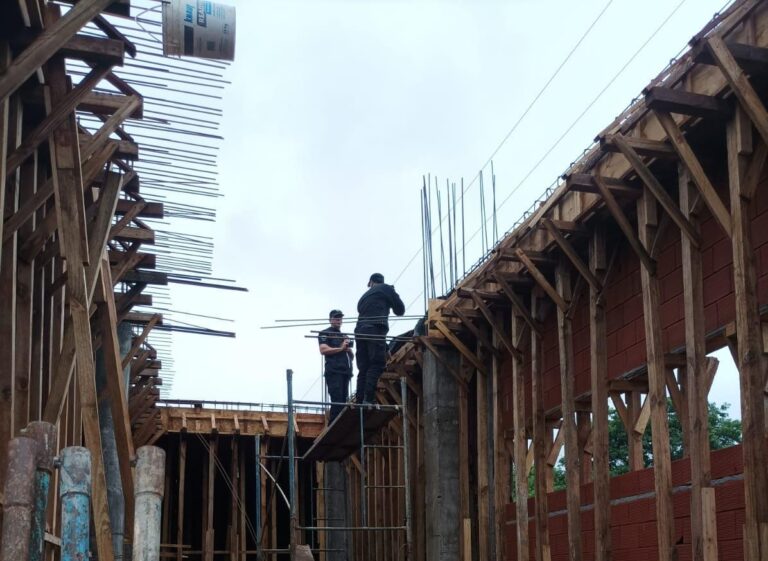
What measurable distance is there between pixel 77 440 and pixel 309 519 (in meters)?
11.8

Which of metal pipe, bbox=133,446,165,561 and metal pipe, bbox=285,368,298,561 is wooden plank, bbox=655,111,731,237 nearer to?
metal pipe, bbox=133,446,165,561

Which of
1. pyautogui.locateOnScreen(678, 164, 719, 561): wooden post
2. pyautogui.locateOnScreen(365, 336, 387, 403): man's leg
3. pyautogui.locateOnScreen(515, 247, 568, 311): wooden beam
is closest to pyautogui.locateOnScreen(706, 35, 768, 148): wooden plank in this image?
pyautogui.locateOnScreen(678, 164, 719, 561): wooden post

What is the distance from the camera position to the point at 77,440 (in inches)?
458

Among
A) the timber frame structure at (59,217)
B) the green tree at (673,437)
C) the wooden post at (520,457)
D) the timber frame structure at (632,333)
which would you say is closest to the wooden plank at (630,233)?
the timber frame structure at (632,333)

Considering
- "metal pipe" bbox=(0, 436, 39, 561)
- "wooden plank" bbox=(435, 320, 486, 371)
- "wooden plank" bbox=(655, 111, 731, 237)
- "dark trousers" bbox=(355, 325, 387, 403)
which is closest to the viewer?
"metal pipe" bbox=(0, 436, 39, 561)

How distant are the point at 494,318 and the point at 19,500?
9.76m

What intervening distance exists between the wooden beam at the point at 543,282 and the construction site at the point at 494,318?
0.02 meters

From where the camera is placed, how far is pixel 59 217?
7.87m

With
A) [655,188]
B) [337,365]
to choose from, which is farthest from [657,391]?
[337,365]

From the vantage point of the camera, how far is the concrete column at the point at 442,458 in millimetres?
14613

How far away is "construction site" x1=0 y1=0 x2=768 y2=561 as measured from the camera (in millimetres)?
7777

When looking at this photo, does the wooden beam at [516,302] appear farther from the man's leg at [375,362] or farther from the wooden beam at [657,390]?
the man's leg at [375,362]

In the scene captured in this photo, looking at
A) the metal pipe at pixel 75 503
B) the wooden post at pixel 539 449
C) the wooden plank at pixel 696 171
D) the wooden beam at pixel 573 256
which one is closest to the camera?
the metal pipe at pixel 75 503

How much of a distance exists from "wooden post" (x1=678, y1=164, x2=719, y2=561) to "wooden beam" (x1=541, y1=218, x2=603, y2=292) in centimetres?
199
